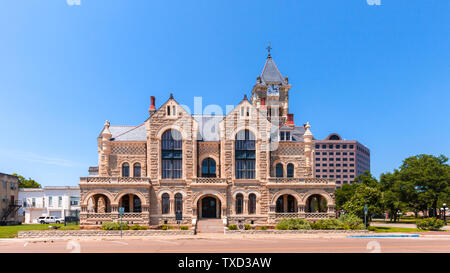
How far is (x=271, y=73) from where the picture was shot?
2795 inches

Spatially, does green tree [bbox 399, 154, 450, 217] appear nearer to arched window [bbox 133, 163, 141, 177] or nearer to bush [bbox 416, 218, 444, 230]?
bush [bbox 416, 218, 444, 230]

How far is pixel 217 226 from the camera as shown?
44.0 metres

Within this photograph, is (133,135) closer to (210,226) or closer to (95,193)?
(95,193)

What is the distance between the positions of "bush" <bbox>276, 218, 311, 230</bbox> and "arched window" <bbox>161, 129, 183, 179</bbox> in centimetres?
1468

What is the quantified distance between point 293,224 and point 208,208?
492 inches

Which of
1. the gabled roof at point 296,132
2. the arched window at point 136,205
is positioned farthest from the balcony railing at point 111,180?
the gabled roof at point 296,132

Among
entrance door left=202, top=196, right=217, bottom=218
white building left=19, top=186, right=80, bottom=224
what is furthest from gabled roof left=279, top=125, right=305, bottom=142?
white building left=19, top=186, right=80, bottom=224

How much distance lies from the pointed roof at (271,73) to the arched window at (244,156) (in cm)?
2206

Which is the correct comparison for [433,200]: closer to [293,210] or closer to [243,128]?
[293,210]

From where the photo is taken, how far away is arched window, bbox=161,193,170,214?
159ft

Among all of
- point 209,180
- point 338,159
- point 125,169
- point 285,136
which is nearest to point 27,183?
point 125,169

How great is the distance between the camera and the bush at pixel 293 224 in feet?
136
